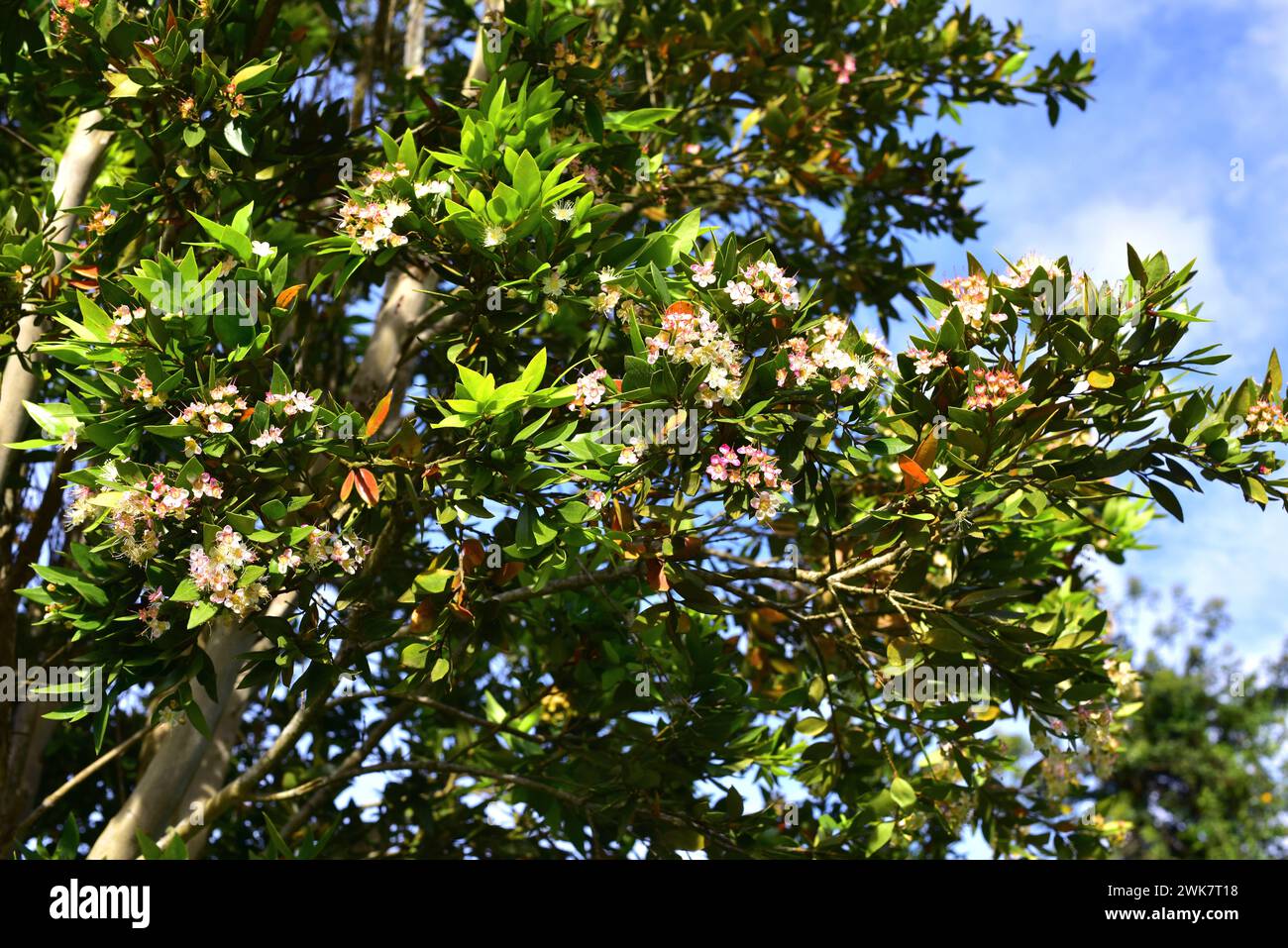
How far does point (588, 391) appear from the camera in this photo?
3.85 m

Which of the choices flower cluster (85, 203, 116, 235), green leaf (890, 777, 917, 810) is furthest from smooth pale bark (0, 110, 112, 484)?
green leaf (890, 777, 917, 810)

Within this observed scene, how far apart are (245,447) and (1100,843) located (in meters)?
4.53

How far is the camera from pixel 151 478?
3.73 metres

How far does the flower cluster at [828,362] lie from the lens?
386 cm

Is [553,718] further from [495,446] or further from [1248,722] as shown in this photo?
[1248,722]

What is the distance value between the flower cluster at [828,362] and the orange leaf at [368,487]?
138 cm

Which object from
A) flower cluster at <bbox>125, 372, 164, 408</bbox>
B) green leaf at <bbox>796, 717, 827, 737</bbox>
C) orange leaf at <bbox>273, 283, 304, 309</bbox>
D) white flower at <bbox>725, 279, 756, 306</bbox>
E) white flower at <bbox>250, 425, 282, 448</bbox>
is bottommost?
green leaf at <bbox>796, 717, 827, 737</bbox>

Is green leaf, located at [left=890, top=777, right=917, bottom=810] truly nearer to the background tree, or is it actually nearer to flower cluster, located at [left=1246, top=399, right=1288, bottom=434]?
flower cluster, located at [left=1246, top=399, right=1288, bottom=434]

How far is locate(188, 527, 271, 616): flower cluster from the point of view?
3582mm

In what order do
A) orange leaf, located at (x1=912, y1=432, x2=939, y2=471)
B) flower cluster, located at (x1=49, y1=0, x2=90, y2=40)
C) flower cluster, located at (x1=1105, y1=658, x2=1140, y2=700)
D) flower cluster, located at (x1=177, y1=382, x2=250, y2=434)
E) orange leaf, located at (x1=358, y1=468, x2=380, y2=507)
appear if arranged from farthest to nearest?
flower cluster, located at (x1=1105, y1=658, x2=1140, y2=700) → flower cluster, located at (x1=49, y1=0, x2=90, y2=40) → orange leaf, located at (x1=912, y1=432, x2=939, y2=471) → orange leaf, located at (x1=358, y1=468, x2=380, y2=507) → flower cluster, located at (x1=177, y1=382, x2=250, y2=434)

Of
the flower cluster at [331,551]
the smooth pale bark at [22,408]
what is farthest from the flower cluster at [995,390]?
the smooth pale bark at [22,408]

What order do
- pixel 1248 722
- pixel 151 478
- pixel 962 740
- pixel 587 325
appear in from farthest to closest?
pixel 1248 722 < pixel 587 325 < pixel 962 740 < pixel 151 478

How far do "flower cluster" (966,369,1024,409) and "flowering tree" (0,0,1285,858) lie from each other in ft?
0.04

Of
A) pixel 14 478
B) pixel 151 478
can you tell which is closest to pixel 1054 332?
pixel 151 478
